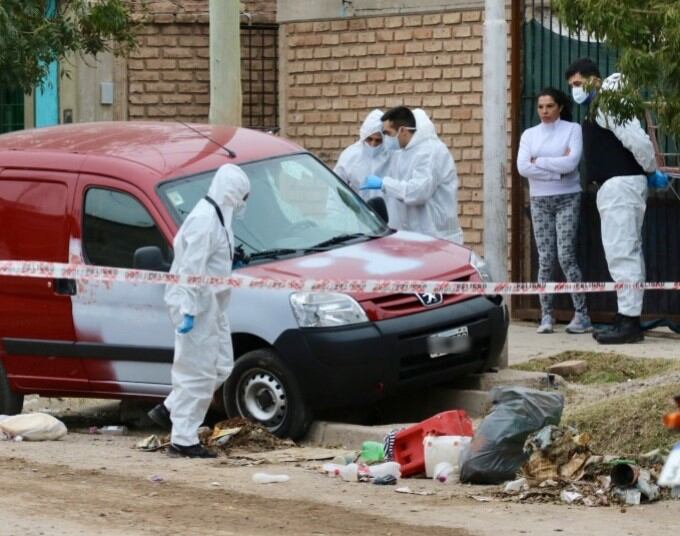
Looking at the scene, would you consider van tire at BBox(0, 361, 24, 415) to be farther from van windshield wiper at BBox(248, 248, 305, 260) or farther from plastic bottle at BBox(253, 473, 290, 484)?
plastic bottle at BBox(253, 473, 290, 484)

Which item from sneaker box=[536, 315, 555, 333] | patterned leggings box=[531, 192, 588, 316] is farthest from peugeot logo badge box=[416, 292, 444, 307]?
sneaker box=[536, 315, 555, 333]

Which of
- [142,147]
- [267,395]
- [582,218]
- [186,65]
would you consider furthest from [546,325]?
[186,65]

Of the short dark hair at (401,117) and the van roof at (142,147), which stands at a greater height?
the short dark hair at (401,117)

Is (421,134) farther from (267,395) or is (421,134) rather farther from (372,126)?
(267,395)

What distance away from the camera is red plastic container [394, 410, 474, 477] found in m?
10.4

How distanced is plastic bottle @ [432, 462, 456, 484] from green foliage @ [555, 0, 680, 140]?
6.99 feet

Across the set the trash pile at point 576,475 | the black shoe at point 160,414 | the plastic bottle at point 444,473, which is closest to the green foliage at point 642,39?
the trash pile at point 576,475

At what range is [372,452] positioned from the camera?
10.7 m

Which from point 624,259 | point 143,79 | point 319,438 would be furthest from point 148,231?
point 143,79

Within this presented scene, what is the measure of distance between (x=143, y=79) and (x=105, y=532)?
12488 mm

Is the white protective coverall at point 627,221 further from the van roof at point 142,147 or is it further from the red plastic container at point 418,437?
the red plastic container at point 418,437

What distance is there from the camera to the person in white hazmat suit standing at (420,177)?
45.0 ft

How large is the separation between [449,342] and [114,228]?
219cm

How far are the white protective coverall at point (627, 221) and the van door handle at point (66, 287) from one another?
14.8ft
